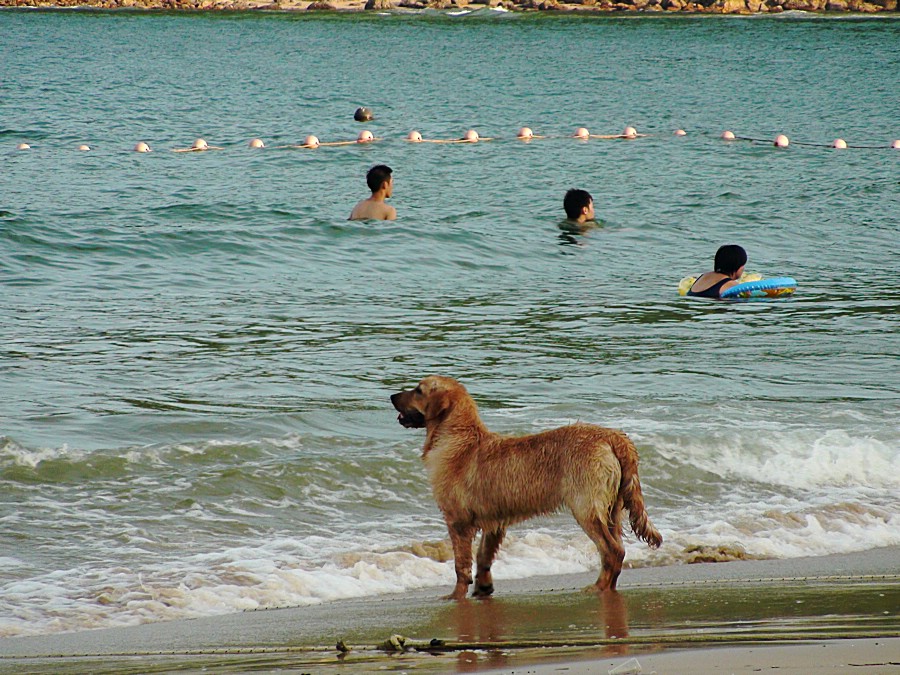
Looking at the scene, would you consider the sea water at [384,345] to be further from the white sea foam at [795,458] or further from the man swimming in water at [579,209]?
the man swimming in water at [579,209]

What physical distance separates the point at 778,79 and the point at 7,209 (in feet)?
130

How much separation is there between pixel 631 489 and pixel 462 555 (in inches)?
34.6

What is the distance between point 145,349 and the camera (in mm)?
11602

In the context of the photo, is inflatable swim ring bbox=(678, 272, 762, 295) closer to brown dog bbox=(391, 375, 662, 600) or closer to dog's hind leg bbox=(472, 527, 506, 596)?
brown dog bbox=(391, 375, 662, 600)

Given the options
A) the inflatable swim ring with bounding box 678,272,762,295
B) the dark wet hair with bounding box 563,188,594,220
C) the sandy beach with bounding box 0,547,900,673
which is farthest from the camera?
the dark wet hair with bounding box 563,188,594,220

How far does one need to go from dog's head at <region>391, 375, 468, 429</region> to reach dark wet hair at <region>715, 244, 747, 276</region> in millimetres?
9773

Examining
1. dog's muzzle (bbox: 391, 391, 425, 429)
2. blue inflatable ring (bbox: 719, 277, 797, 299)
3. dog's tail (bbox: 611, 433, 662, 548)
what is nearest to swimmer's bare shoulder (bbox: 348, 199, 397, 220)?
blue inflatable ring (bbox: 719, 277, 797, 299)

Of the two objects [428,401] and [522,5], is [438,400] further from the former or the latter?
[522,5]

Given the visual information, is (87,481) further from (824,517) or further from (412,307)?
(412,307)

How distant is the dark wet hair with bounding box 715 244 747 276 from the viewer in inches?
594

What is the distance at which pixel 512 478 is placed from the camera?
562 cm

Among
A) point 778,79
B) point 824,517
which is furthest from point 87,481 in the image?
point 778,79

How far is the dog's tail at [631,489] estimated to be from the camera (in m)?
5.56

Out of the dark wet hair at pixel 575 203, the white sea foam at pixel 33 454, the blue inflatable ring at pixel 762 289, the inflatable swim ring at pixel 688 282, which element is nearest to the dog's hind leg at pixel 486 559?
the white sea foam at pixel 33 454
